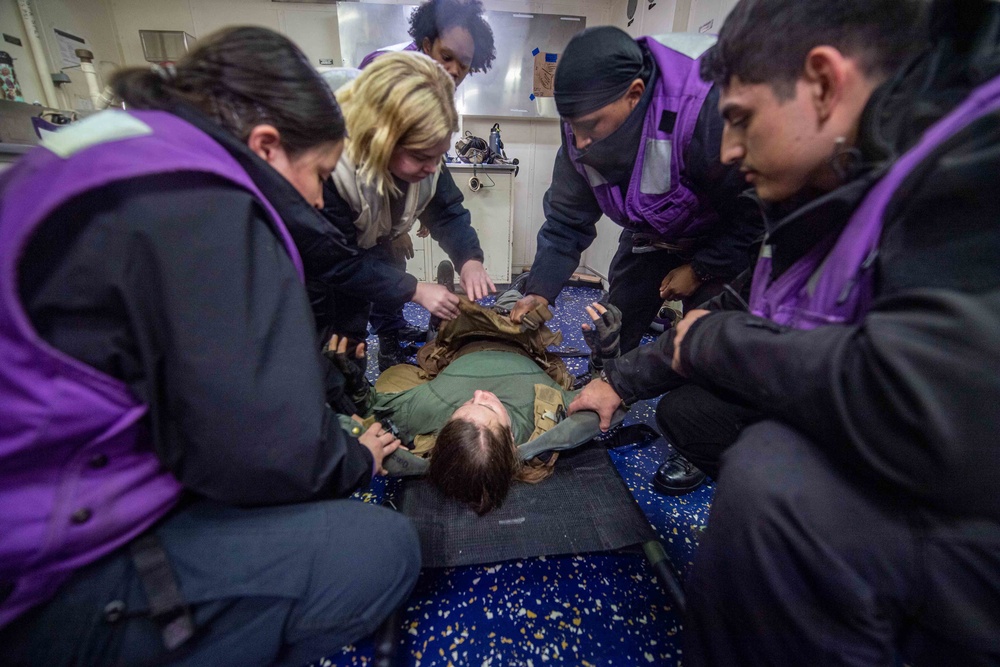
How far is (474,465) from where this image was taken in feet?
3.51

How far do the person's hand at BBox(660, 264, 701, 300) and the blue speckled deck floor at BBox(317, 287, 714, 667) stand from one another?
2.51ft

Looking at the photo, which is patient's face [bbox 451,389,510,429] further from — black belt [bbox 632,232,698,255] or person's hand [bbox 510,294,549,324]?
black belt [bbox 632,232,698,255]

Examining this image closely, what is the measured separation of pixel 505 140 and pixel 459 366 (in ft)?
9.60

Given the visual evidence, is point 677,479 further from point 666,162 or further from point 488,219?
point 488,219

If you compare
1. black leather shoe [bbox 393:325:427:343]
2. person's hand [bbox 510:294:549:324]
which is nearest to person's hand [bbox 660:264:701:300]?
person's hand [bbox 510:294:549:324]

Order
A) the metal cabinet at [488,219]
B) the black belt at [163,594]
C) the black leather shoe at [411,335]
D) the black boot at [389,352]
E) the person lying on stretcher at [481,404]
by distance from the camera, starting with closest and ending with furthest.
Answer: the black belt at [163,594] < the person lying on stretcher at [481,404] < the black boot at [389,352] < the black leather shoe at [411,335] < the metal cabinet at [488,219]

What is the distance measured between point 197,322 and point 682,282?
1405 mm

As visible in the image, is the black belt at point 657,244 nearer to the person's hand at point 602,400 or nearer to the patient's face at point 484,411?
the person's hand at point 602,400

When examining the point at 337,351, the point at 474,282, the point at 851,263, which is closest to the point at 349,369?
the point at 337,351

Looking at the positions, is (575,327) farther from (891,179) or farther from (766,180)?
(891,179)

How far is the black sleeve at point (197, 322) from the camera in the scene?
45 centimetres

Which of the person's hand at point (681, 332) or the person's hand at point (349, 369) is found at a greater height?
the person's hand at point (681, 332)

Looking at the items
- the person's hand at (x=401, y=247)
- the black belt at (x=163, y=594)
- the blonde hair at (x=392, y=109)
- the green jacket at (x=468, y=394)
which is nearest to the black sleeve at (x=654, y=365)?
the green jacket at (x=468, y=394)

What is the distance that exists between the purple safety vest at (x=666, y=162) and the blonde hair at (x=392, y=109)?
508mm
